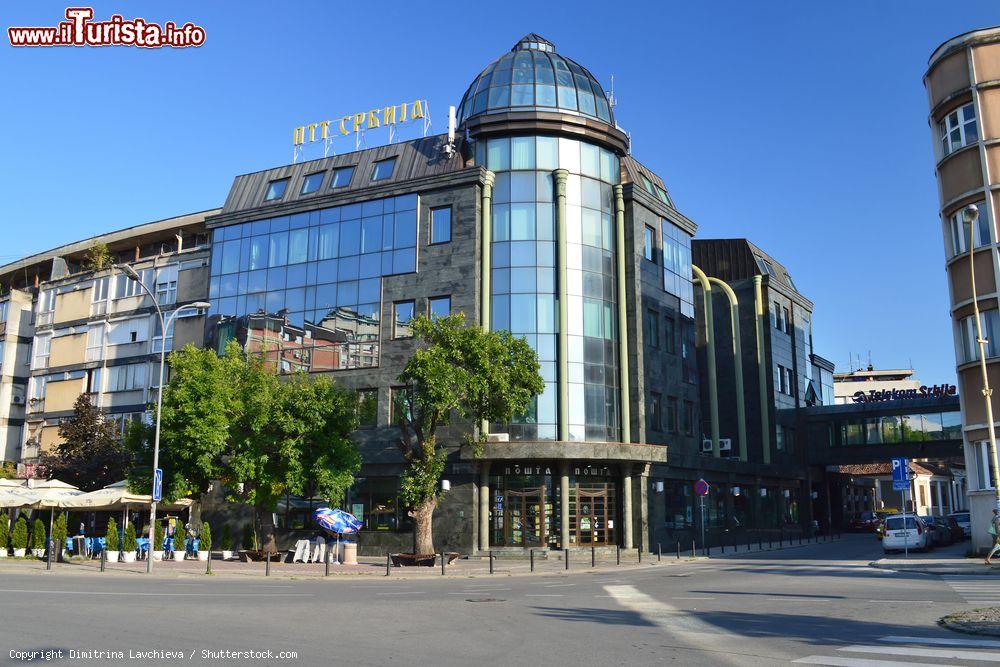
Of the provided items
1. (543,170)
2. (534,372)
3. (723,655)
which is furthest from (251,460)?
(723,655)

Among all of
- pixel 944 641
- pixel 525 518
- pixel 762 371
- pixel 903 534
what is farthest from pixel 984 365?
pixel 762 371

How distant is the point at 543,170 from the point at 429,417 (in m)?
15.7

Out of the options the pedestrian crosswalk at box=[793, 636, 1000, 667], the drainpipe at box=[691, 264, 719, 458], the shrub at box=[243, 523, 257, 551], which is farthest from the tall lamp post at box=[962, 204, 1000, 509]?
the shrub at box=[243, 523, 257, 551]

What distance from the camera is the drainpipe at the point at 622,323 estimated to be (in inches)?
1714

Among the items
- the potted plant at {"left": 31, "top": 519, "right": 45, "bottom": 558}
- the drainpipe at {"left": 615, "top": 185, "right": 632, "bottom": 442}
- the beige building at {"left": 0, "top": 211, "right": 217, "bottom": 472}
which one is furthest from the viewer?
the beige building at {"left": 0, "top": 211, "right": 217, "bottom": 472}

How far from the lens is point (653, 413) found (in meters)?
45.7

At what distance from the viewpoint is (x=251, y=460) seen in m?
35.7

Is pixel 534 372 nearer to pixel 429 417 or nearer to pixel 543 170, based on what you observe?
pixel 429 417

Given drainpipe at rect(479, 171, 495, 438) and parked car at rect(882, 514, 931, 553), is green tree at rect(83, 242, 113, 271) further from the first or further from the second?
parked car at rect(882, 514, 931, 553)

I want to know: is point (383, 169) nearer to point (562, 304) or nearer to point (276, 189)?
point (276, 189)

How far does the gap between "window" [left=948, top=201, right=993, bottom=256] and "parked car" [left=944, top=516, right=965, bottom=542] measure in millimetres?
19574

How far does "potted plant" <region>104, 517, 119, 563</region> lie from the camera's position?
116 feet

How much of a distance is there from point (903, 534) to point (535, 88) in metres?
27.7

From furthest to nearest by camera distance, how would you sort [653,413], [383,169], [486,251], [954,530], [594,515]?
[954,530], [383,169], [653,413], [486,251], [594,515]
